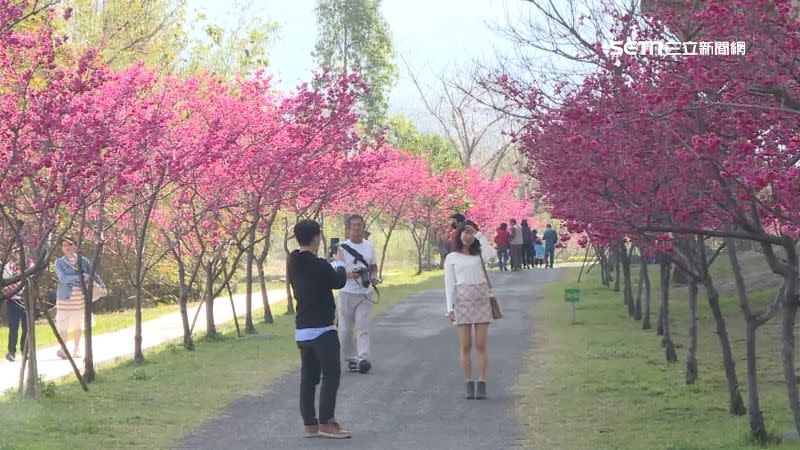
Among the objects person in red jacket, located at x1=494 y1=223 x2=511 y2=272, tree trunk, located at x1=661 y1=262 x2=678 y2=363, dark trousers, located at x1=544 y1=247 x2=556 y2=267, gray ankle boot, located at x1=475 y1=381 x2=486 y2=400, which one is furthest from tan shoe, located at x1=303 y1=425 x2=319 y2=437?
dark trousers, located at x1=544 y1=247 x2=556 y2=267

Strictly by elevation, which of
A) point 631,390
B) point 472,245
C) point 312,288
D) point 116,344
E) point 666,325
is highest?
point 472,245

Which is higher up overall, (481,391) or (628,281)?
(628,281)

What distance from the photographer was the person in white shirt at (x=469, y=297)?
13391 mm

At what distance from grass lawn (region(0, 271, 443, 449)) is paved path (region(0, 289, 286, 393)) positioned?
0.65 metres

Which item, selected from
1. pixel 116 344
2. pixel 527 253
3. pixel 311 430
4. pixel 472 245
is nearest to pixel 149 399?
pixel 311 430

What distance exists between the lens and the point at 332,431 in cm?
1088

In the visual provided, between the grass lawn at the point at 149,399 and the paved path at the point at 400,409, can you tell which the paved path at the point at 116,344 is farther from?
the paved path at the point at 400,409

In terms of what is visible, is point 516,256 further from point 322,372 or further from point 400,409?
point 322,372

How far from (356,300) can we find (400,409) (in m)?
3.25

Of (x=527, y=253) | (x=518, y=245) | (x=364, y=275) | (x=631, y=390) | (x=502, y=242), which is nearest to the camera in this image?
(x=364, y=275)

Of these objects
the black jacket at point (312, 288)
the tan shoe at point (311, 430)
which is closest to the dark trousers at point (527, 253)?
the tan shoe at point (311, 430)

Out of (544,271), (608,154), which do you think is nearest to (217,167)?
(608,154)

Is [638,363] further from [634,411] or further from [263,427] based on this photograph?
[263,427]

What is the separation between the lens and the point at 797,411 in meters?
10.2
